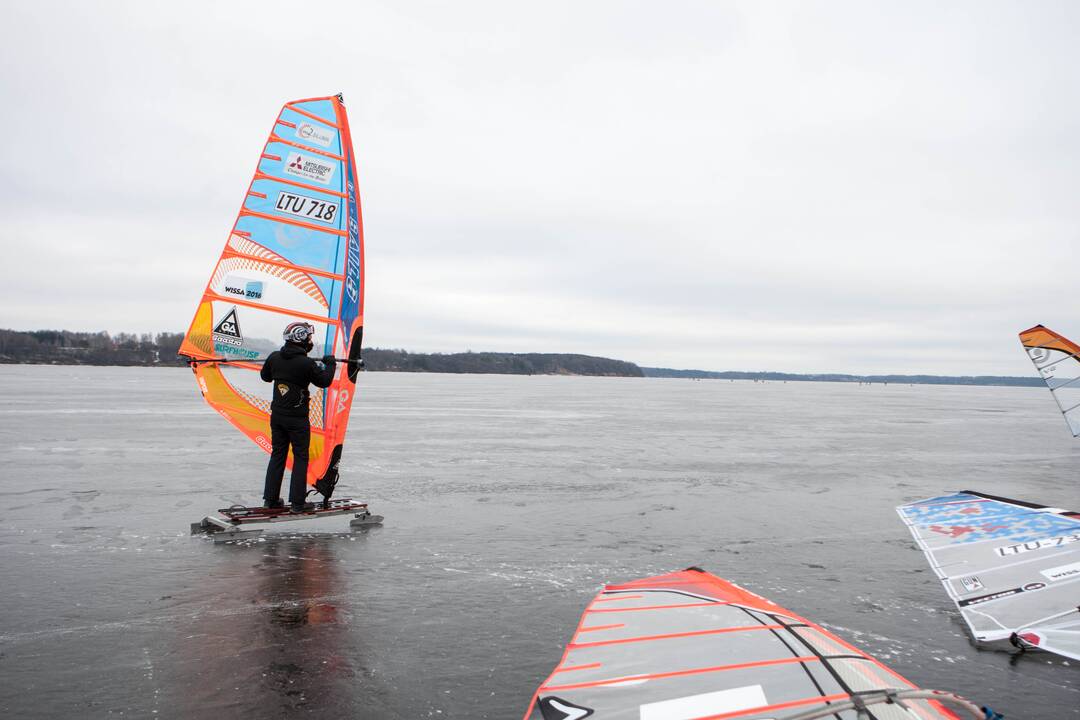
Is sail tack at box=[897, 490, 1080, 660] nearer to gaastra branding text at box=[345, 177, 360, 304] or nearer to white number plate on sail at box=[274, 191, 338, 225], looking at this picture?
gaastra branding text at box=[345, 177, 360, 304]

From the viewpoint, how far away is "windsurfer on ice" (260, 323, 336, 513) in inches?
250

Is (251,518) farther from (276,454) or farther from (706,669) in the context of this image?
(706,669)

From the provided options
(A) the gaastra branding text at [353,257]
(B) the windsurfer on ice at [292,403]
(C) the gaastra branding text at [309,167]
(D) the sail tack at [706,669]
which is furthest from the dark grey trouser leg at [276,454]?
(D) the sail tack at [706,669]

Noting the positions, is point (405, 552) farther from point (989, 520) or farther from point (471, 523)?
point (989, 520)

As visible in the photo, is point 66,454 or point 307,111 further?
point 66,454

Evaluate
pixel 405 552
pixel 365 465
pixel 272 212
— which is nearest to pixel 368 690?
pixel 405 552

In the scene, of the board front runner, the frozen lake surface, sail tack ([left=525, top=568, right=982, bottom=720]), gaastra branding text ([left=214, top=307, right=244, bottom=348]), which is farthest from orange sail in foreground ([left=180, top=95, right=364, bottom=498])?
sail tack ([left=525, top=568, right=982, bottom=720])

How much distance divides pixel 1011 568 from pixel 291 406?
5.76m

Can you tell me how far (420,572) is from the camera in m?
5.34

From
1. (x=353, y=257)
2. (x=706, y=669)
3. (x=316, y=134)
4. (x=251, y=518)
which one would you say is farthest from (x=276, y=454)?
(x=706, y=669)

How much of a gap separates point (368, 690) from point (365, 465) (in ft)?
26.9

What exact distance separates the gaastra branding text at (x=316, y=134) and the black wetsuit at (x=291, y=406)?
2.23 meters

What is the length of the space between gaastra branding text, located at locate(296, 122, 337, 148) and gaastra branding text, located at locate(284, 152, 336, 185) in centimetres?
16

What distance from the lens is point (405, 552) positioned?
5.95 m
